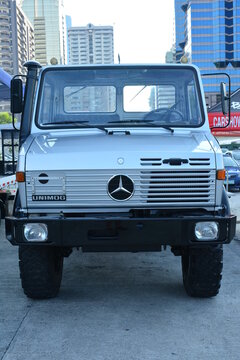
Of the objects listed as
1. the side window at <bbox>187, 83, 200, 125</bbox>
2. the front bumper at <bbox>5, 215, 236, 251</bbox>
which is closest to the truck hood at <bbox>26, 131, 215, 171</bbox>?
the front bumper at <bbox>5, 215, 236, 251</bbox>

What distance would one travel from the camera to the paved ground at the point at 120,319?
357 cm

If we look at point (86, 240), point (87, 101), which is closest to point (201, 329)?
point (86, 240)

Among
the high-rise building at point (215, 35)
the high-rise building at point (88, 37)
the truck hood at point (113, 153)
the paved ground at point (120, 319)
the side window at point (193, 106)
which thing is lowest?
the paved ground at point (120, 319)

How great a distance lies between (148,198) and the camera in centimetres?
399

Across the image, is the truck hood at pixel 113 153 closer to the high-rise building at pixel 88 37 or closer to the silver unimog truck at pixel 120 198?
the silver unimog truck at pixel 120 198

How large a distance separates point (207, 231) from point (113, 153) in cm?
110

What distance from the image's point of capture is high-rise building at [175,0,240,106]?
127812 mm

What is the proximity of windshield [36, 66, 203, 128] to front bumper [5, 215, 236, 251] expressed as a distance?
4.33 ft

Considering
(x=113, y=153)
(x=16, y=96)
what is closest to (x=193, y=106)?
(x=113, y=153)

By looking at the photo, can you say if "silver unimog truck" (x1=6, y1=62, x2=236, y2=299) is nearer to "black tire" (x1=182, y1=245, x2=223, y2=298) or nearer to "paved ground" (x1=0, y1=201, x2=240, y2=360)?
"black tire" (x1=182, y1=245, x2=223, y2=298)

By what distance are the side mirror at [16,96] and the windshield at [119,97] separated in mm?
259

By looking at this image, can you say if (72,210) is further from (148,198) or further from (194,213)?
(194,213)

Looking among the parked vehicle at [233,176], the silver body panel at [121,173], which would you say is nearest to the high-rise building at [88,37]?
the parked vehicle at [233,176]

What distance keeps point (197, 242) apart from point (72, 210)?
1162 millimetres
